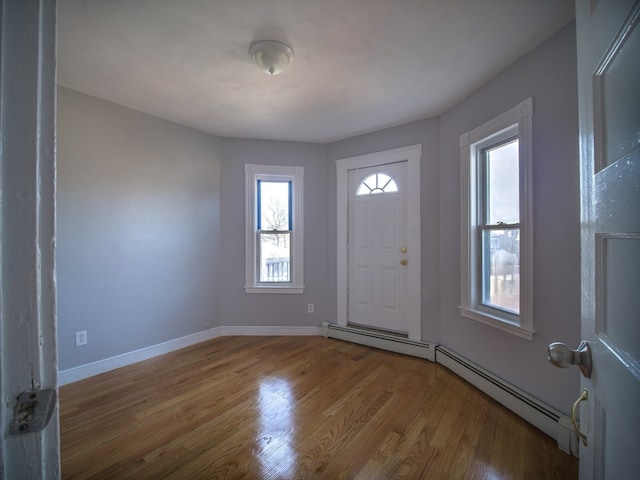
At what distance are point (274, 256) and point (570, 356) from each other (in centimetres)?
325

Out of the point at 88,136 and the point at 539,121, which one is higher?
the point at 88,136

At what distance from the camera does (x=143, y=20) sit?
1.61 metres

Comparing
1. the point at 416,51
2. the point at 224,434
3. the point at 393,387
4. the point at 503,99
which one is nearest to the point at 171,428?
the point at 224,434

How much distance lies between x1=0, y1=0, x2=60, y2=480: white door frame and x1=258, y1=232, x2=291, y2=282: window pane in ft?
10.5

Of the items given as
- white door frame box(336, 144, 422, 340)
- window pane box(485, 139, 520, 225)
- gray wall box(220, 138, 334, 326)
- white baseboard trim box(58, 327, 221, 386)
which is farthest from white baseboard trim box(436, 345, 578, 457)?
white baseboard trim box(58, 327, 221, 386)

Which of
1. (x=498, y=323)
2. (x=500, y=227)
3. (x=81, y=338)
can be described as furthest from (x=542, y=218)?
(x=81, y=338)

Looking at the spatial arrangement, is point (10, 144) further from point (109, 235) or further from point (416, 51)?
point (109, 235)

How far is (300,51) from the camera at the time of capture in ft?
6.13

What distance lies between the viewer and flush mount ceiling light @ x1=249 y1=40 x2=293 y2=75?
5.85 ft

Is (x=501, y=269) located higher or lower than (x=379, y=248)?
lower

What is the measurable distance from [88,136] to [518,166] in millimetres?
3582

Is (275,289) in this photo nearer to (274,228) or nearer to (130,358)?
(274,228)

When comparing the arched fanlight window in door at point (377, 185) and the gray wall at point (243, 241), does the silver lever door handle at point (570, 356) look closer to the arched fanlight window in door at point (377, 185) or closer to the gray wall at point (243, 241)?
the arched fanlight window in door at point (377, 185)

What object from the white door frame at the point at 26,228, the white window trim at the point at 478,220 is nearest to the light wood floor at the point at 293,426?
the white window trim at the point at 478,220
